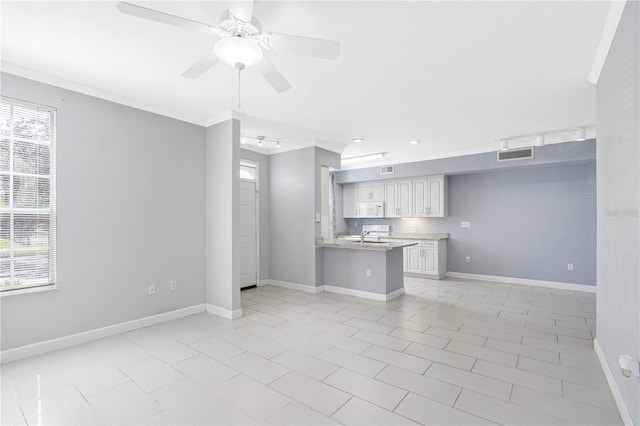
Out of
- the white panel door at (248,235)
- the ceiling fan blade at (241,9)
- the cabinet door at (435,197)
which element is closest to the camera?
the ceiling fan blade at (241,9)

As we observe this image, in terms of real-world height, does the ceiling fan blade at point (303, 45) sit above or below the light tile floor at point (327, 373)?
above

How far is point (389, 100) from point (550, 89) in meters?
1.65

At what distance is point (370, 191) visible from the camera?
7.94 meters

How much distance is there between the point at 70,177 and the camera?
320cm

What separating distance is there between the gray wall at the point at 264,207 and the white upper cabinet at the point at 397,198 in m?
3.01

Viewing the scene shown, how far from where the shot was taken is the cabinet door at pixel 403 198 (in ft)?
23.9

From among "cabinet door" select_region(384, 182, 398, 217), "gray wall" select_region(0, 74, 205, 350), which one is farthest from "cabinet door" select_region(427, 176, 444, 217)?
"gray wall" select_region(0, 74, 205, 350)

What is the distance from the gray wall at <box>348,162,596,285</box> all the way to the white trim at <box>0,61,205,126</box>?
18.7 feet

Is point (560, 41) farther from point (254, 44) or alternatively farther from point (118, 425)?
point (118, 425)

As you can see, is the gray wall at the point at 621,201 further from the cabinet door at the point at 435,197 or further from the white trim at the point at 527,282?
the cabinet door at the point at 435,197

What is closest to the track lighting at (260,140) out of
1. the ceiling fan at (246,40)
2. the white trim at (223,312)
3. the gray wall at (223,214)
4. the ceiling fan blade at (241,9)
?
the gray wall at (223,214)

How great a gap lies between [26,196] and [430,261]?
6541 millimetres

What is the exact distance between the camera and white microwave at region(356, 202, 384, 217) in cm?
769

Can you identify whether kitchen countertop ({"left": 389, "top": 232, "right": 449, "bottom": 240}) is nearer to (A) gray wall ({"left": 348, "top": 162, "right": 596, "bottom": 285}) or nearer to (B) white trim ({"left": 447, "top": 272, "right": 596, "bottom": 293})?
(A) gray wall ({"left": 348, "top": 162, "right": 596, "bottom": 285})
